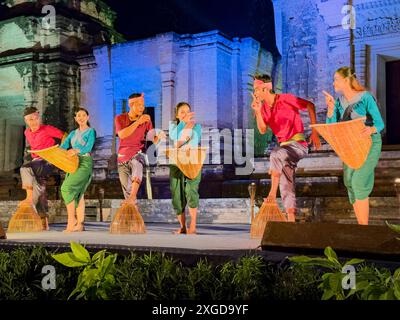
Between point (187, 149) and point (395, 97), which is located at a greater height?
point (395, 97)

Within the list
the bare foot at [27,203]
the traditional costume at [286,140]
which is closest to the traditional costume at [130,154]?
the bare foot at [27,203]

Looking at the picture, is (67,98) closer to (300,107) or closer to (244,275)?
(300,107)

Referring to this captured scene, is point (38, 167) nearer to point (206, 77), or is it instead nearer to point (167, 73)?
point (206, 77)

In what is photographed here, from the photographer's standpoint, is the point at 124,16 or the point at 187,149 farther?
the point at 124,16

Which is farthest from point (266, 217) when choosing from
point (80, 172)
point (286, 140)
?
point (80, 172)

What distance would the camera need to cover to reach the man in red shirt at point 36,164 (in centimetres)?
768

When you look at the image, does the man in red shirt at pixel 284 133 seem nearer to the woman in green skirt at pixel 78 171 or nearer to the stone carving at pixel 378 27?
the woman in green skirt at pixel 78 171

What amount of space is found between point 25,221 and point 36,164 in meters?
0.92

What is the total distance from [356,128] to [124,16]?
17423 millimetres

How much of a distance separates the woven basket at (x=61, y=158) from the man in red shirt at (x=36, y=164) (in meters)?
0.41

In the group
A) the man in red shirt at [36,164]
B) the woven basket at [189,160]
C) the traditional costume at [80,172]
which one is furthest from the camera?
the man in red shirt at [36,164]
